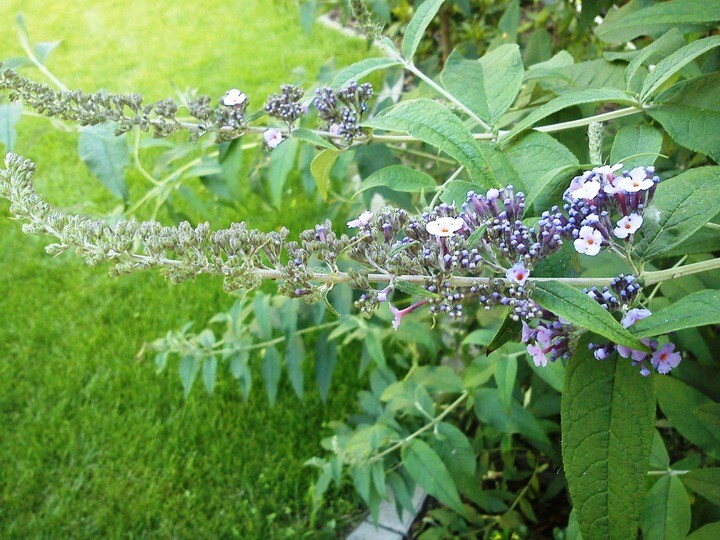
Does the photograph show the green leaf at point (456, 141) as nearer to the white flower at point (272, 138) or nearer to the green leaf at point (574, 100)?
the green leaf at point (574, 100)

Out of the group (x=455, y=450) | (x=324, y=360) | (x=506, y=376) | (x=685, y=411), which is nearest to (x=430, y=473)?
(x=455, y=450)

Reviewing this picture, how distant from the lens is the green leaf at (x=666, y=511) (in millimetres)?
1238

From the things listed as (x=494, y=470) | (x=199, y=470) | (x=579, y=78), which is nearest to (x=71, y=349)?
(x=199, y=470)

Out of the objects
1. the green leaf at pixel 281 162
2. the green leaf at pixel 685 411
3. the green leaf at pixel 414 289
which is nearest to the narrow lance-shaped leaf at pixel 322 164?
the green leaf at pixel 414 289

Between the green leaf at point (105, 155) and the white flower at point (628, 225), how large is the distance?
1.11 meters

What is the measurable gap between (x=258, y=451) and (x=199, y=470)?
0.22 meters

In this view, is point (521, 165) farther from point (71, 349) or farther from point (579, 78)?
point (71, 349)

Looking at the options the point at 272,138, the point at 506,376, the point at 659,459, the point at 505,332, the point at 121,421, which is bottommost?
the point at 121,421

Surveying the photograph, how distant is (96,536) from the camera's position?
8.09 feet

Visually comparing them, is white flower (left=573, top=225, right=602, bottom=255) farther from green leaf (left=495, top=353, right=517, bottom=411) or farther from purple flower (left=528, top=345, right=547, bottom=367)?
green leaf (left=495, top=353, right=517, bottom=411)

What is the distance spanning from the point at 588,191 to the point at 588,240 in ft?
0.18

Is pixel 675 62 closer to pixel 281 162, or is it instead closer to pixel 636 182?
pixel 636 182

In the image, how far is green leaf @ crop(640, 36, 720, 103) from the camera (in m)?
0.93

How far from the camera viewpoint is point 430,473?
1.92m
